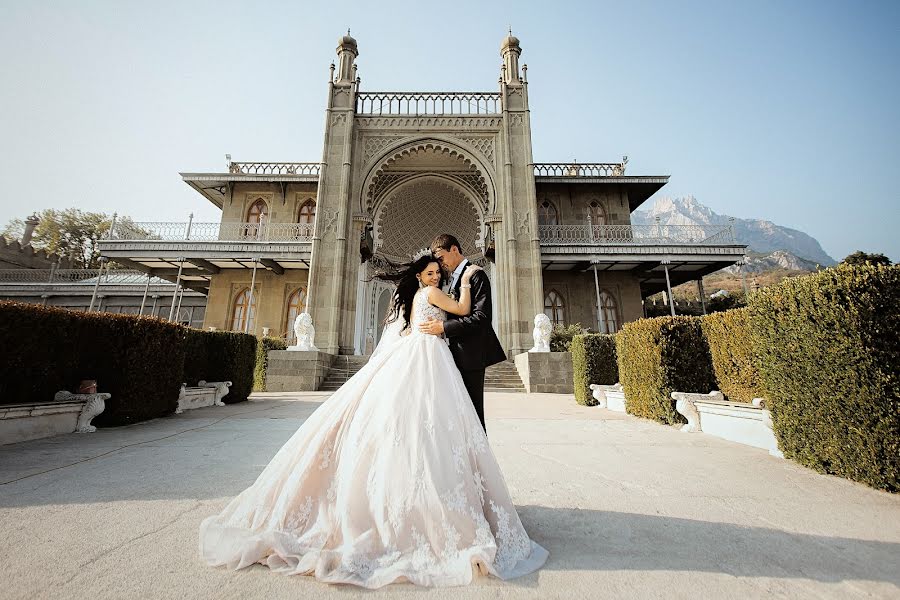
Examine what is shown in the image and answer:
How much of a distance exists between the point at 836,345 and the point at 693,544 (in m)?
2.25

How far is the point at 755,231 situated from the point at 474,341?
20318 centimetres

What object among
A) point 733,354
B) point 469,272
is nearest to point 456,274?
point 469,272

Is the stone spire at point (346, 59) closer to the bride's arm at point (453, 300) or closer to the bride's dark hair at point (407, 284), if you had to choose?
the bride's dark hair at point (407, 284)

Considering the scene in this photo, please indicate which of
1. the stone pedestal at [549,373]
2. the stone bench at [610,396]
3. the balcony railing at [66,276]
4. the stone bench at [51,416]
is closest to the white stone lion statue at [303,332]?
the stone bench at [51,416]

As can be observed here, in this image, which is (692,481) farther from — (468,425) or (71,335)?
(71,335)

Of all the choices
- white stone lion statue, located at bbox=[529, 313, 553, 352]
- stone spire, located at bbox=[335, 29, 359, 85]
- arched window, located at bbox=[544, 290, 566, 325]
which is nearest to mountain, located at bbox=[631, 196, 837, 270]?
arched window, located at bbox=[544, 290, 566, 325]

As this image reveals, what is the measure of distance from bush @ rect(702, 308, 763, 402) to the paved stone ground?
1.25m

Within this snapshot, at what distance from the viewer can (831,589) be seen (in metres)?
1.39

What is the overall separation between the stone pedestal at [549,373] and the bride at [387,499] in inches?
353

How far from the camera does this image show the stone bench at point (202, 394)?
5.93 meters

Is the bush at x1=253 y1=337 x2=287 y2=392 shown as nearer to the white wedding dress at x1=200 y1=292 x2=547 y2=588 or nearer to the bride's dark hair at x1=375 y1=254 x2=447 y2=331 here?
the bride's dark hair at x1=375 y1=254 x2=447 y2=331

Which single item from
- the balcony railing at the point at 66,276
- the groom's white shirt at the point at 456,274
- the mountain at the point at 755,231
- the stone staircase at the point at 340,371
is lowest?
the stone staircase at the point at 340,371

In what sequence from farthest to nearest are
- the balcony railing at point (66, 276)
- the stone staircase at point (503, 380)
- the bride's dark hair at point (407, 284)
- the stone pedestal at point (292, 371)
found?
the balcony railing at point (66, 276)
the stone staircase at point (503, 380)
the stone pedestal at point (292, 371)
the bride's dark hair at point (407, 284)

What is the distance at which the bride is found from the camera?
58.0 inches
